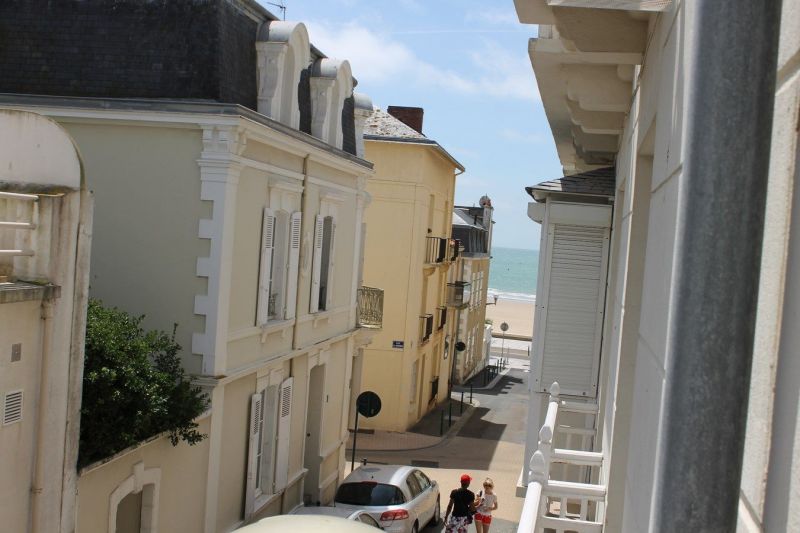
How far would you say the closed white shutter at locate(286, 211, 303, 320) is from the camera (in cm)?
1725

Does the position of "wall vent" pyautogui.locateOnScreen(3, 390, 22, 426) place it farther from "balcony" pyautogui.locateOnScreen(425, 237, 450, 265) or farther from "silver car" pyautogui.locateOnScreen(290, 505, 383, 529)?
"balcony" pyautogui.locateOnScreen(425, 237, 450, 265)

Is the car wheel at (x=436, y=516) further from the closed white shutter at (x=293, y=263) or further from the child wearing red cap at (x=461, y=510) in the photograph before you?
the closed white shutter at (x=293, y=263)

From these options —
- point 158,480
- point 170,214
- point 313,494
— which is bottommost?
point 313,494

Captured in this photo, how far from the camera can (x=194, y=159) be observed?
14.0 m

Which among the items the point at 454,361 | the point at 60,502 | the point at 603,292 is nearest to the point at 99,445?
the point at 60,502

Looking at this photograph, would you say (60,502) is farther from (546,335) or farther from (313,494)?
(313,494)

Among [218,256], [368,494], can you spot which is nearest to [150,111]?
[218,256]

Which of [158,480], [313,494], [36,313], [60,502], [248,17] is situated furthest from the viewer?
[313,494]

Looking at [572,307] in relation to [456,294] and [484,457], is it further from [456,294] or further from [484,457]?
[456,294]

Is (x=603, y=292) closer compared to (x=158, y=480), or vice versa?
(x=603, y=292)

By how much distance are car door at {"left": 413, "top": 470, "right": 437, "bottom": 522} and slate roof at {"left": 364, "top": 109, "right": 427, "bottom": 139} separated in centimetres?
1513

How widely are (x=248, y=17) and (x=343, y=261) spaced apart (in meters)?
6.95

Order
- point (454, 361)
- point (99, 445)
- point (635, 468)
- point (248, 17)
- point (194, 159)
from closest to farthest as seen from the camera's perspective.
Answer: point (635, 468) < point (99, 445) < point (194, 159) < point (248, 17) < point (454, 361)

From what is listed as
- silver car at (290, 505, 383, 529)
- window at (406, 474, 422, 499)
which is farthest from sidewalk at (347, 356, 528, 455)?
silver car at (290, 505, 383, 529)
